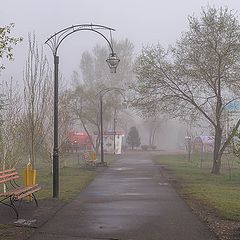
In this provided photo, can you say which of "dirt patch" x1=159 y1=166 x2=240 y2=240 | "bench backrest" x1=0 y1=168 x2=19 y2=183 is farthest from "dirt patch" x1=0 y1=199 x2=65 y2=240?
"dirt patch" x1=159 y1=166 x2=240 y2=240

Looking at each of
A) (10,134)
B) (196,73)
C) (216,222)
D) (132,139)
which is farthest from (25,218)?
(132,139)

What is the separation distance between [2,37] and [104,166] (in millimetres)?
24261

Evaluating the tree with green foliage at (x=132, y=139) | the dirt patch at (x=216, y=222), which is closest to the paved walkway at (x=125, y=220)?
the dirt patch at (x=216, y=222)

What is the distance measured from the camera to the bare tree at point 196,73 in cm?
2734

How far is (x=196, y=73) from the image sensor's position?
1110 inches

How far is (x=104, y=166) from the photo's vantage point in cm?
3344

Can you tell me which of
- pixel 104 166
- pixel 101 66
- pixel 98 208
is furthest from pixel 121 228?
pixel 101 66

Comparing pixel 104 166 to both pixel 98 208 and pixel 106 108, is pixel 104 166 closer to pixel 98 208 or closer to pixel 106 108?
pixel 98 208

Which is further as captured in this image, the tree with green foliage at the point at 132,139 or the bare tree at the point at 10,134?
the tree with green foliage at the point at 132,139

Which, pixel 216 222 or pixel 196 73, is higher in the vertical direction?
pixel 196 73

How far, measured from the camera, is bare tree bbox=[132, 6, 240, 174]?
27344 mm

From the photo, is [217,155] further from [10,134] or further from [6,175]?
[6,175]

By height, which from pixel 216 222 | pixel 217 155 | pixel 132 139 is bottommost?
pixel 216 222

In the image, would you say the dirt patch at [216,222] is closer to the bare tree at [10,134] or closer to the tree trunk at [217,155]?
the bare tree at [10,134]
